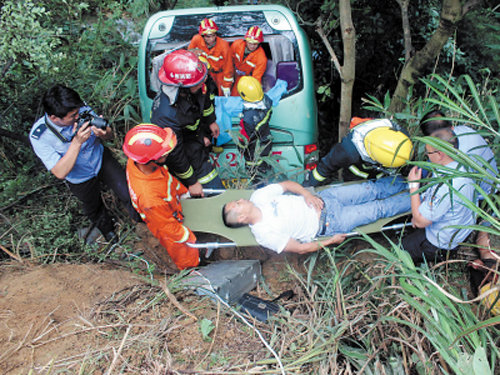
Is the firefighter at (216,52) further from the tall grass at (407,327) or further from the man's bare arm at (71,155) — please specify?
the tall grass at (407,327)

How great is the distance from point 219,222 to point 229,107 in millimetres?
1458

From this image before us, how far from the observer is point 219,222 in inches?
123

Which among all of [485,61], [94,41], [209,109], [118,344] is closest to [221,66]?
[209,109]

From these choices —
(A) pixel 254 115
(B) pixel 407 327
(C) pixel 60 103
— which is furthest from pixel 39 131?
(B) pixel 407 327

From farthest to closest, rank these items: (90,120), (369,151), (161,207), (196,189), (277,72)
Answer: (277,72), (196,189), (90,120), (369,151), (161,207)

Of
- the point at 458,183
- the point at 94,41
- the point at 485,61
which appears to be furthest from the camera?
the point at 485,61

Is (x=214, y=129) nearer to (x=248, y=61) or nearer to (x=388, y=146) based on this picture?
(x=248, y=61)

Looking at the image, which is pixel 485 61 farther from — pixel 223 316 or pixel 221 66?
pixel 223 316

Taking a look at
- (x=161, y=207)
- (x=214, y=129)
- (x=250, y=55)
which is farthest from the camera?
(x=250, y=55)

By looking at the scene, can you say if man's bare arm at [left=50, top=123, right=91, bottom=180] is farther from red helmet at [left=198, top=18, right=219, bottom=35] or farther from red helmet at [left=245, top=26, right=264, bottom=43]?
red helmet at [left=245, top=26, right=264, bottom=43]

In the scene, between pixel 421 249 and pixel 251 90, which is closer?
pixel 421 249

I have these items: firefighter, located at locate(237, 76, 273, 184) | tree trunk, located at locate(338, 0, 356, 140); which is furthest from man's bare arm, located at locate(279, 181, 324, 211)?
tree trunk, located at locate(338, 0, 356, 140)

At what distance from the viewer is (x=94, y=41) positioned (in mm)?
4406

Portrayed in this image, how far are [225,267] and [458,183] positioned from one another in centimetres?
175
